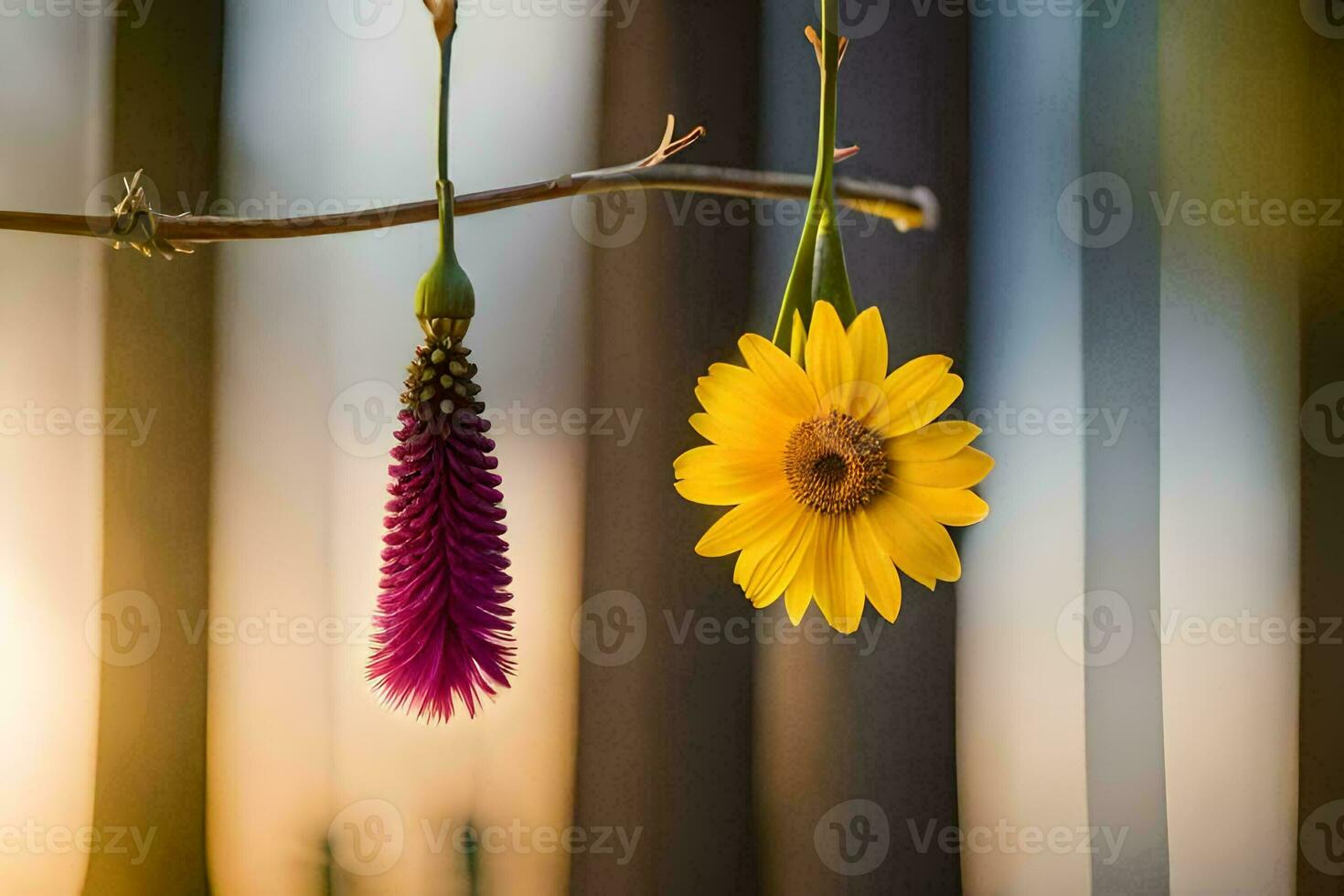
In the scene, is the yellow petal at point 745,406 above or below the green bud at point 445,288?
below

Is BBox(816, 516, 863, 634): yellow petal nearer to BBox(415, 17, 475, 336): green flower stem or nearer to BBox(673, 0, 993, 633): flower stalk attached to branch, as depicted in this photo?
BBox(673, 0, 993, 633): flower stalk attached to branch

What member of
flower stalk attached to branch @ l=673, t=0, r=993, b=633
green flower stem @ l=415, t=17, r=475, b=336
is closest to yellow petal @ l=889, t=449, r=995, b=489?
flower stalk attached to branch @ l=673, t=0, r=993, b=633

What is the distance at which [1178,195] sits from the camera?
0.47 m

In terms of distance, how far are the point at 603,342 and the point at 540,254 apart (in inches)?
3.1

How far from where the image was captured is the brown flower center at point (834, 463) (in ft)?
0.59

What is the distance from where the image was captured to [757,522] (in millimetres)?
204

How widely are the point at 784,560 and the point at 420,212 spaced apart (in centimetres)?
14

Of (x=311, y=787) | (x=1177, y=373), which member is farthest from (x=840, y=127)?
(x=311, y=787)

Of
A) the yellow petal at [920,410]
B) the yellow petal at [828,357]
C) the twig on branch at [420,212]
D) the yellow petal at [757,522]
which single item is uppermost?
the twig on branch at [420,212]

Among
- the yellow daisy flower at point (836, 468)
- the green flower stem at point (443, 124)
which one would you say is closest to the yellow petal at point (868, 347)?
the yellow daisy flower at point (836, 468)

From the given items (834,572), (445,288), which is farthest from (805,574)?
(445,288)

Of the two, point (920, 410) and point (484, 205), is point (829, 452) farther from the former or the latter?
point (484, 205)

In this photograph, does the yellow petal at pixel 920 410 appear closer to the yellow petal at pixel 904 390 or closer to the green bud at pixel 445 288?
the yellow petal at pixel 904 390

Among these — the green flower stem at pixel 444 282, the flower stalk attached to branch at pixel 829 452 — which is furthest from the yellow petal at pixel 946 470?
the green flower stem at pixel 444 282
